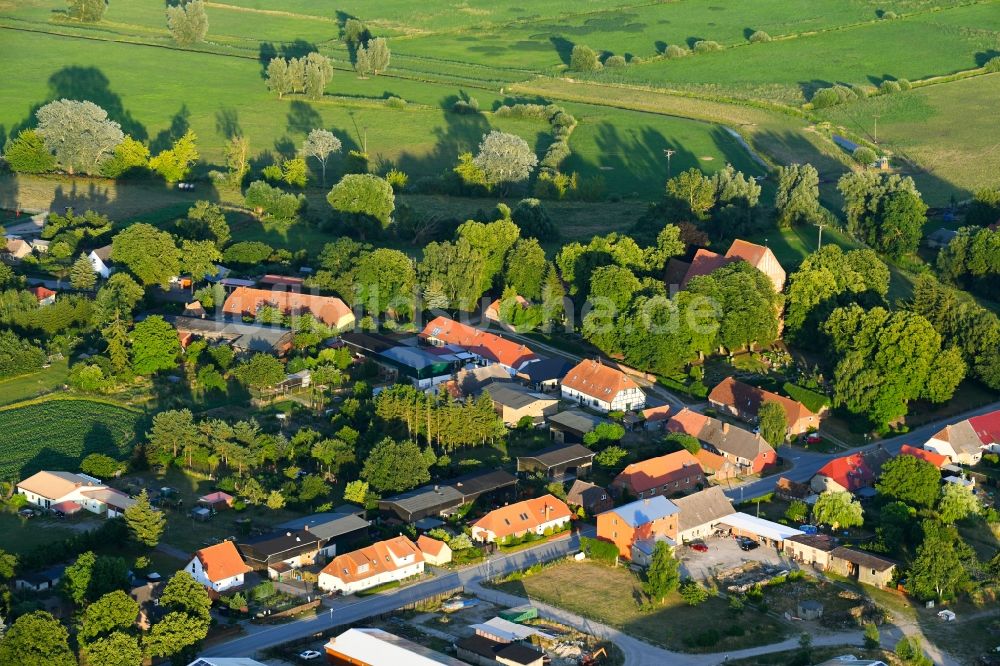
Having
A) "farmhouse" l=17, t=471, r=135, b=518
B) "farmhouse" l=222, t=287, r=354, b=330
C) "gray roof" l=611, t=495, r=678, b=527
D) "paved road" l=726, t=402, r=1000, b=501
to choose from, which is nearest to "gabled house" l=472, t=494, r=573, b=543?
"gray roof" l=611, t=495, r=678, b=527

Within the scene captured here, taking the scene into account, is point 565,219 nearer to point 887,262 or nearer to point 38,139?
point 887,262

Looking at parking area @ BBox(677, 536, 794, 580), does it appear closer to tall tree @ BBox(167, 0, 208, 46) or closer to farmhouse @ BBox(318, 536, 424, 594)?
farmhouse @ BBox(318, 536, 424, 594)

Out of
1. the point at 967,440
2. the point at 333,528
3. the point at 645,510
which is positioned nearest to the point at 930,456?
the point at 967,440

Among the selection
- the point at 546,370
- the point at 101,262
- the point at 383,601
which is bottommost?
the point at 383,601

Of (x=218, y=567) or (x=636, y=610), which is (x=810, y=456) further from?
(x=218, y=567)

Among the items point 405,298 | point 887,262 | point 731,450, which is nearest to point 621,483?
point 731,450

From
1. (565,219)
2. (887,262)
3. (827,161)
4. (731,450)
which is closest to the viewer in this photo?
(731,450)
